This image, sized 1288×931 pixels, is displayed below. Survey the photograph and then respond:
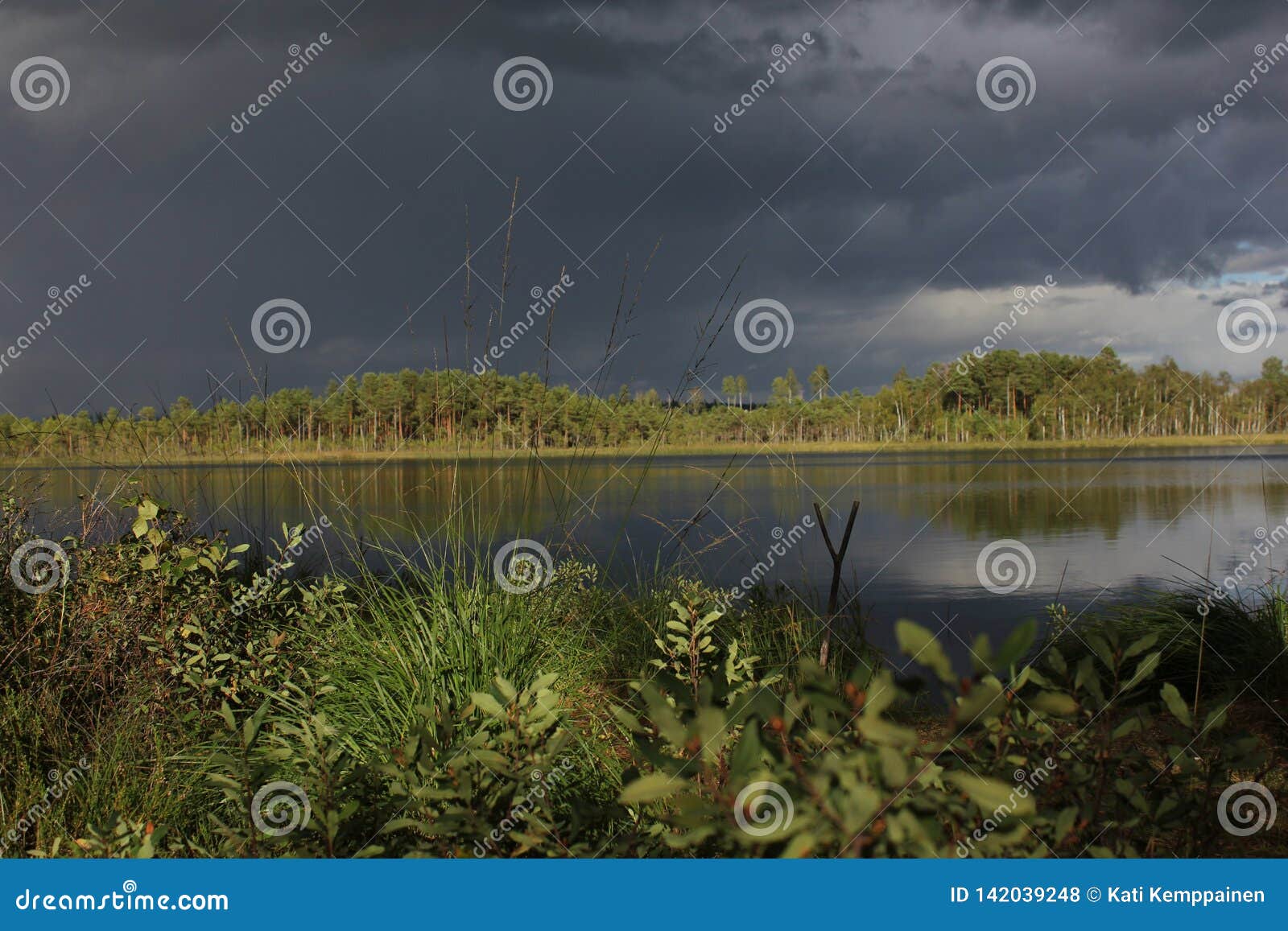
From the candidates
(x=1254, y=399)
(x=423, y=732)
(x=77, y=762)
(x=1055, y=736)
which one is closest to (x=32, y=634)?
(x=77, y=762)

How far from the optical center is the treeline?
393 cm

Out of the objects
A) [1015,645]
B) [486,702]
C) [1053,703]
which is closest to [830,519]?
[486,702]

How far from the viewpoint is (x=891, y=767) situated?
39.8 inches

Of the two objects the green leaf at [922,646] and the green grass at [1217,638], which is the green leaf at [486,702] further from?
the green grass at [1217,638]

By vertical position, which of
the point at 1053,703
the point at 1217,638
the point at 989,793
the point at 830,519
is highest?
the point at 830,519

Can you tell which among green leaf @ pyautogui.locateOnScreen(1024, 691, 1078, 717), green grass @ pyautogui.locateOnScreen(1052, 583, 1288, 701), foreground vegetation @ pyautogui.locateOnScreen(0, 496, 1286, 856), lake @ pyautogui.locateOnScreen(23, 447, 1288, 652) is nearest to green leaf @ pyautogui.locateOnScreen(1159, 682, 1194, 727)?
foreground vegetation @ pyautogui.locateOnScreen(0, 496, 1286, 856)

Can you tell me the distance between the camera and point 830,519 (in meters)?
13.0

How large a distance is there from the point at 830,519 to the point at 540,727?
11.7 metres

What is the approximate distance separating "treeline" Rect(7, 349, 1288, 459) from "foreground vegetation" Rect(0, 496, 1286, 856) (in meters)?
0.62

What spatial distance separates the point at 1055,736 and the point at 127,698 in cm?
338

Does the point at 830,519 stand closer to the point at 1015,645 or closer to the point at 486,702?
the point at 486,702

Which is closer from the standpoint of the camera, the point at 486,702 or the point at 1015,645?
the point at 1015,645

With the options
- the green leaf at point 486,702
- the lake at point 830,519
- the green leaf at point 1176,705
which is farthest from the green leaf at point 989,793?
the lake at point 830,519

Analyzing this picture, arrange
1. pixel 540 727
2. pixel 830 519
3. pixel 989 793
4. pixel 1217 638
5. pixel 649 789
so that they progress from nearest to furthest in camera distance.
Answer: pixel 989 793 → pixel 649 789 → pixel 540 727 → pixel 1217 638 → pixel 830 519
